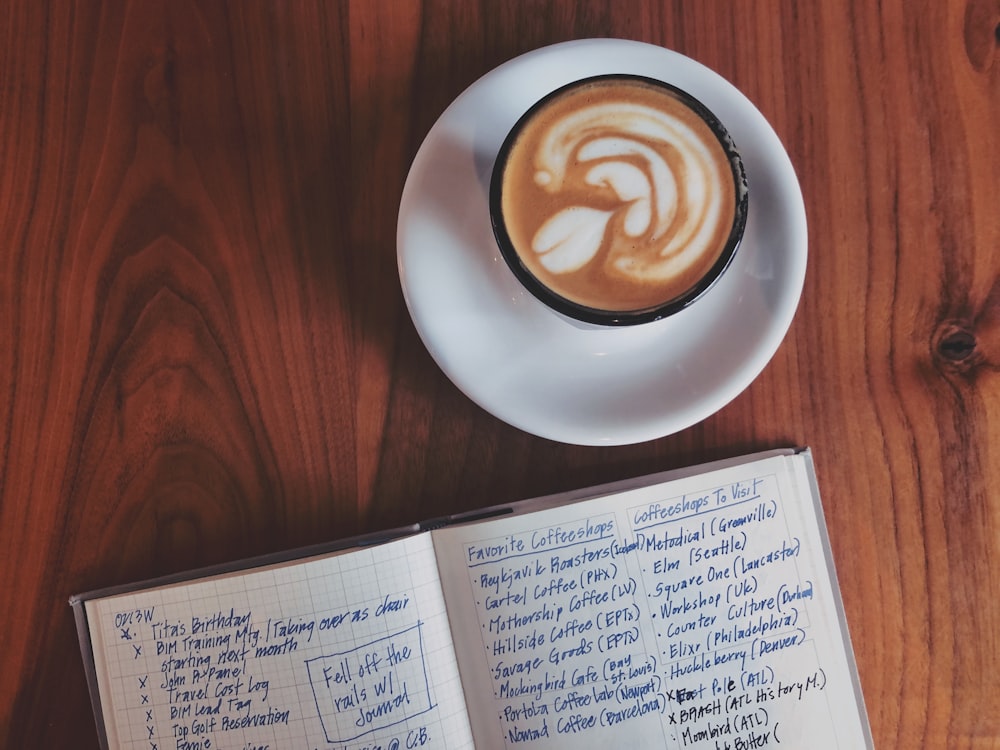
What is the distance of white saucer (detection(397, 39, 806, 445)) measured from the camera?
60cm

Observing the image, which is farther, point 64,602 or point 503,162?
point 64,602

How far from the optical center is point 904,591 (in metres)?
0.67

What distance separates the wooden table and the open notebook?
1.2 inches

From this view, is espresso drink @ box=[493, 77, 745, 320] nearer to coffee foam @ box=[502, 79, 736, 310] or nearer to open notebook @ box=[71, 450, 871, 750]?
coffee foam @ box=[502, 79, 736, 310]

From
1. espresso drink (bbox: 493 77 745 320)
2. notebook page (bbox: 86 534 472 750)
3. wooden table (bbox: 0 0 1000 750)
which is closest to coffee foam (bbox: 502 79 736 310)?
espresso drink (bbox: 493 77 745 320)

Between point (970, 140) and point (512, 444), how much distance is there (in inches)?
18.3

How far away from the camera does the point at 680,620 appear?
659 millimetres

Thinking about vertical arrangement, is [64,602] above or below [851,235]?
below

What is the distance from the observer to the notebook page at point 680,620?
65 cm

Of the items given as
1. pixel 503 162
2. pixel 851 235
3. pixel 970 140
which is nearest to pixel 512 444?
pixel 503 162

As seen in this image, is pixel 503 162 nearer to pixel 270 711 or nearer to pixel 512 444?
pixel 512 444

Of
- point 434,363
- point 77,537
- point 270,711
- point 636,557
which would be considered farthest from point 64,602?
point 636,557

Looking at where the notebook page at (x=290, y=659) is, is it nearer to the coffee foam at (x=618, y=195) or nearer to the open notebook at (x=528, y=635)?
the open notebook at (x=528, y=635)

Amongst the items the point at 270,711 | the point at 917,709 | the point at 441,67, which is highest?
the point at 441,67
